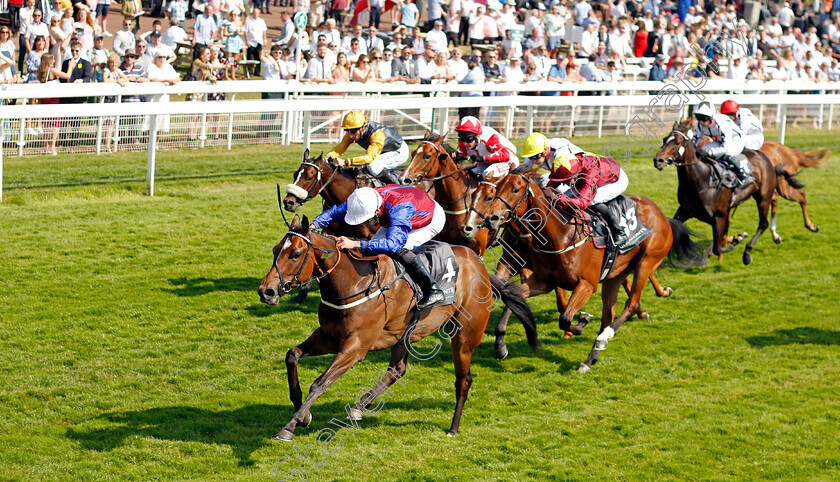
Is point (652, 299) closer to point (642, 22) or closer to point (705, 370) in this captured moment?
point (705, 370)

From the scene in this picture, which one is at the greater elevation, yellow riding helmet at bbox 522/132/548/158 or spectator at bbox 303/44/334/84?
spectator at bbox 303/44/334/84

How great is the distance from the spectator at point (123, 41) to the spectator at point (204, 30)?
111 centimetres

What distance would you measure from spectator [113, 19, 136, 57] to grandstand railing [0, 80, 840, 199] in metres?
1.71

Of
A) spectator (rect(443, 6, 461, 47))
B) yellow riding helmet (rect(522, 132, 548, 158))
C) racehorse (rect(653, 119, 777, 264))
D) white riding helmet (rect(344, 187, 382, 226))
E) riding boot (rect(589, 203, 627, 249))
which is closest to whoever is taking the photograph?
white riding helmet (rect(344, 187, 382, 226))

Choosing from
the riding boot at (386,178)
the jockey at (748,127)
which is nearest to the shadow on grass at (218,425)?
the riding boot at (386,178)

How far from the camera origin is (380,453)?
5555 mm

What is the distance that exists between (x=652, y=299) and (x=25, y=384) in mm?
5462

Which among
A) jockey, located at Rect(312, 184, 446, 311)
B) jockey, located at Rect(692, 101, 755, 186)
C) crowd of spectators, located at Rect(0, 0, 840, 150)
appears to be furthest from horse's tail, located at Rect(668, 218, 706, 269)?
crowd of spectators, located at Rect(0, 0, 840, 150)

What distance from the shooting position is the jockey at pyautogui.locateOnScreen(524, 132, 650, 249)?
23.9ft

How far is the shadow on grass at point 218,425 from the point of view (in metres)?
5.46

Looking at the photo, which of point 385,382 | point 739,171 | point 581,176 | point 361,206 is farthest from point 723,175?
point 361,206

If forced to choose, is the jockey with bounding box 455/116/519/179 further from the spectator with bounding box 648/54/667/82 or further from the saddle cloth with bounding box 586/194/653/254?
the spectator with bounding box 648/54/667/82

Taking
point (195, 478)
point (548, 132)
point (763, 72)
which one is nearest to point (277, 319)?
point (195, 478)

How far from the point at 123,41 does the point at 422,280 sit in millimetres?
9306
